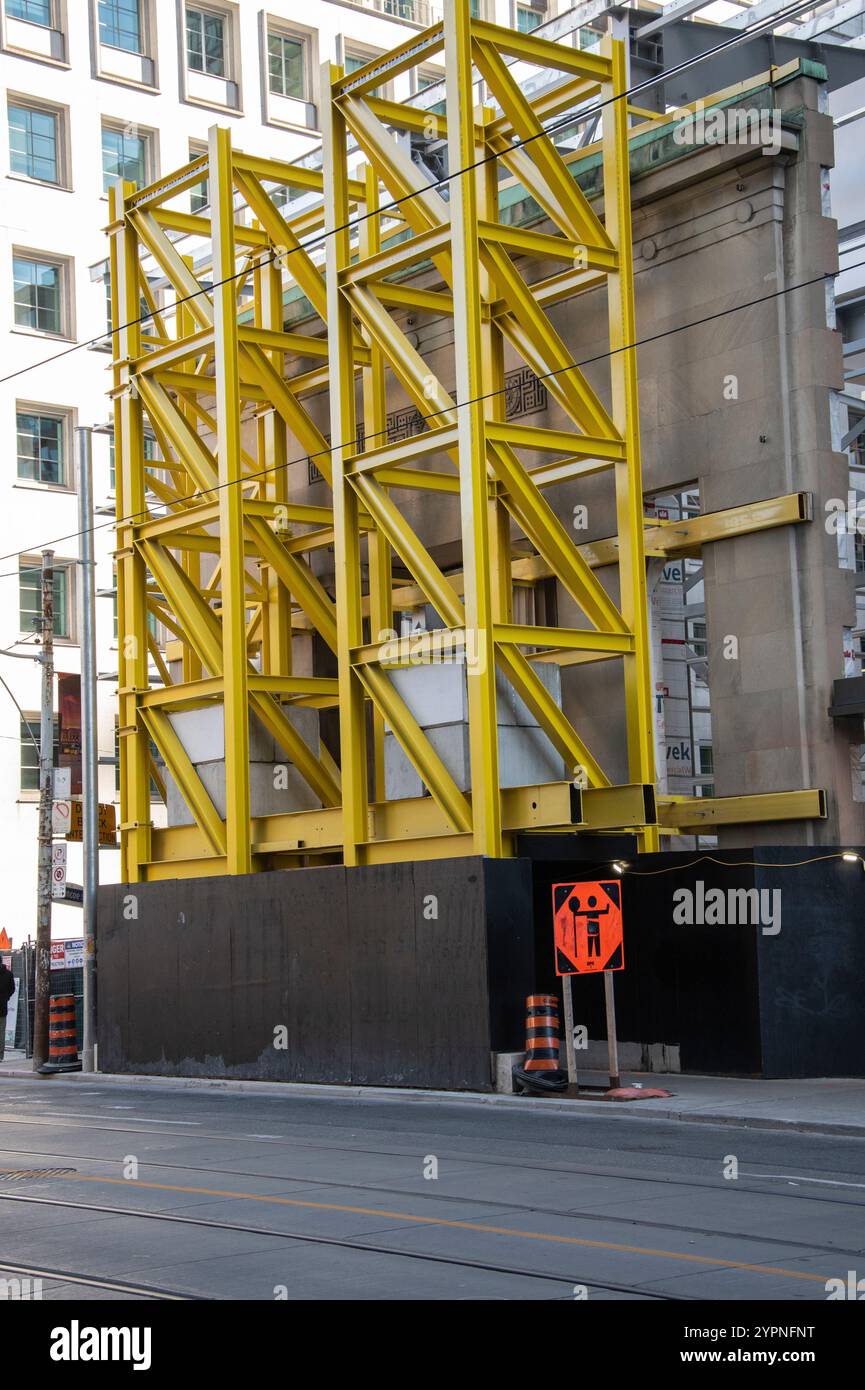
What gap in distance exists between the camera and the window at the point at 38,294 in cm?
5269

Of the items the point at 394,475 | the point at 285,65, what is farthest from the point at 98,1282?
the point at 285,65

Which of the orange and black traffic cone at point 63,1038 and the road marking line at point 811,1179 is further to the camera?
the orange and black traffic cone at point 63,1038

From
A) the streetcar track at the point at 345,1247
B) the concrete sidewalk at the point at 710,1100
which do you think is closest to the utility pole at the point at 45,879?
the concrete sidewalk at the point at 710,1100

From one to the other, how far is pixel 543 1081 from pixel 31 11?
42.6 meters

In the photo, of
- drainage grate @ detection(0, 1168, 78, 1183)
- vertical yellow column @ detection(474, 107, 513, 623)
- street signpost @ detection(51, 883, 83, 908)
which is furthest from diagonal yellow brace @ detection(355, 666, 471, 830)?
street signpost @ detection(51, 883, 83, 908)

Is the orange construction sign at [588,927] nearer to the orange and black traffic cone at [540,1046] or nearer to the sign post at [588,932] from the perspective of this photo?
the sign post at [588,932]

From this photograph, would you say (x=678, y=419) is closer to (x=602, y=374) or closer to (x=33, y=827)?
(x=602, y=374)

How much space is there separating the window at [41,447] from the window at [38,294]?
2.62 metres

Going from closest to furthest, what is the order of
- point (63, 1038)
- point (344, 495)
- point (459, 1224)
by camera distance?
point (459, 1224), point (344, 495), point (63, 1038)

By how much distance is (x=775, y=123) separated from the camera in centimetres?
2409

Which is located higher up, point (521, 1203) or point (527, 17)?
point (527, 17)

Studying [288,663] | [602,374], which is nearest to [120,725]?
[288,663]

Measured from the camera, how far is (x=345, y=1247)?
1071 centimetres

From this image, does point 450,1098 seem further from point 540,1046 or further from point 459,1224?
point 459,1224
